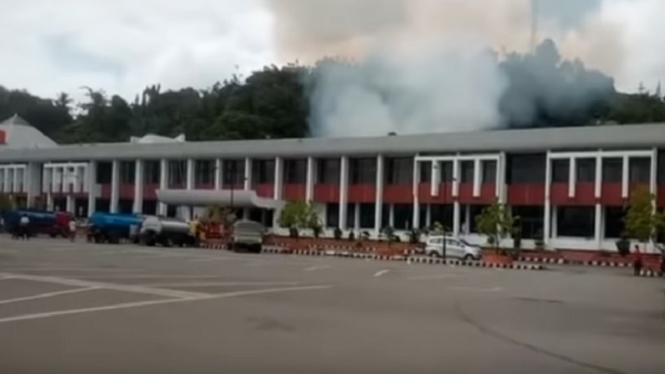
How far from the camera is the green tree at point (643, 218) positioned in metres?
49.0

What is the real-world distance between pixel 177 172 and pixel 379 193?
19.8 m

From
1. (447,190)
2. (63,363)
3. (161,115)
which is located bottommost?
(63,363)

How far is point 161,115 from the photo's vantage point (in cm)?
12006

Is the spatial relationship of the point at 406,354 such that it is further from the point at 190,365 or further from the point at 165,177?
the point at 165,177

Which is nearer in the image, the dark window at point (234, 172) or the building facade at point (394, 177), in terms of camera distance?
the building facade at point (394, 177)

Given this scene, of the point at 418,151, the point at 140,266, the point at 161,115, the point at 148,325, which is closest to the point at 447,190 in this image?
the point at 418,151

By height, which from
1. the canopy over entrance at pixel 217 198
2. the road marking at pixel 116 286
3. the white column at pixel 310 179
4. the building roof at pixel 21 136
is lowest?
the road marking at pixel 116 286

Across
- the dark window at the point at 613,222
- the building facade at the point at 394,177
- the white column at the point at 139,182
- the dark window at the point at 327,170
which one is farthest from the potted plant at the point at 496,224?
the white column at the point at 139,182

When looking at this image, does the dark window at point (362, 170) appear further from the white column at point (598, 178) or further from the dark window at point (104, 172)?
the dark window at point (104, 172)

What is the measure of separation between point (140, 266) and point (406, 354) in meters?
19.5

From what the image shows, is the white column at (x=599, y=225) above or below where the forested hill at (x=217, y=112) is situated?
below

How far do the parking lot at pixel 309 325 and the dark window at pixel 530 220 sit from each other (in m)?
32.9

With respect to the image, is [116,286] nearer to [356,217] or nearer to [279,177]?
[356,217]

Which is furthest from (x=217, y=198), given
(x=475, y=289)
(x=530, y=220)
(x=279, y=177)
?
(x=475, y=289)
